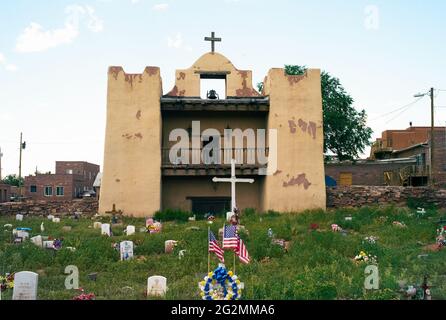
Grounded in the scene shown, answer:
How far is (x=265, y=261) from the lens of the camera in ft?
45.6

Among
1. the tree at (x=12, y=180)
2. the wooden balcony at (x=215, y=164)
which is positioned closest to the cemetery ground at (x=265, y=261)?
the wooden balcony at (x=215, y=164)

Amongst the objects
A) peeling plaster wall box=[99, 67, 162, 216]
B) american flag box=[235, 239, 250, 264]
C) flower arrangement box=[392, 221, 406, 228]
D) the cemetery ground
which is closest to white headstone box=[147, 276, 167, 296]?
the cemetery ground

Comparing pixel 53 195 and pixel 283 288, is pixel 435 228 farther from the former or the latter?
pixel 53 195

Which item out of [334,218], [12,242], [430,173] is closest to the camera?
[12,242]

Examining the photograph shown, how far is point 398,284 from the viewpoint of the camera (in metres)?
10.4

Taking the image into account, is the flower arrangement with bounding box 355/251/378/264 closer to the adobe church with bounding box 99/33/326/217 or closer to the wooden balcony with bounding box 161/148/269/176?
the adobe church with bounding box 99/33/326/217

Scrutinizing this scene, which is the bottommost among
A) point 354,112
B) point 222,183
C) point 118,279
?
point 118,279

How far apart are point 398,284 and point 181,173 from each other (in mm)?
16484

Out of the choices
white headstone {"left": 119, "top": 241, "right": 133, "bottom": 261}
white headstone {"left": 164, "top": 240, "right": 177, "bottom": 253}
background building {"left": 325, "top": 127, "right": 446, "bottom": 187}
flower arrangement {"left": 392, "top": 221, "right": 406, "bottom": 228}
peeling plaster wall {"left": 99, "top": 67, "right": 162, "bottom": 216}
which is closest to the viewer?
white headstone {"left": 119, "top": 241, "right": 133, "bottom": 261}

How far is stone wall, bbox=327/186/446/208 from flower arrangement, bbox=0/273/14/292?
19.1 m

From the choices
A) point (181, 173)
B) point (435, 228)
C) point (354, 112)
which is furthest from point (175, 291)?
point (354, 112)

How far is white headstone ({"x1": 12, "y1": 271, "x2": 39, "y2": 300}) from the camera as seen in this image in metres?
9.36

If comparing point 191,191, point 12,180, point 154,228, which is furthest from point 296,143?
point 12,180

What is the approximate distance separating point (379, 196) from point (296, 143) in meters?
5.99
